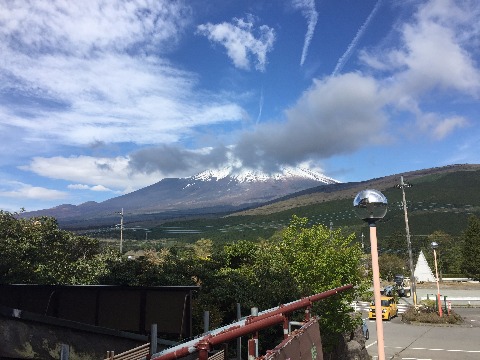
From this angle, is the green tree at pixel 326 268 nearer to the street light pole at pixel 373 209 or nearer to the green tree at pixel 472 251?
the street light pole at pixel 373 209

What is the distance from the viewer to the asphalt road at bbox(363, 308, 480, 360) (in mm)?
23983

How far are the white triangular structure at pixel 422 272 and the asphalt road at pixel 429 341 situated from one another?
4090 cm

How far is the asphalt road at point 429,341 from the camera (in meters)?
24.0

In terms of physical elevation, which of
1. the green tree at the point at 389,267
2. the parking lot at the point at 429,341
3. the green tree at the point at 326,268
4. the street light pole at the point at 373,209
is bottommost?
the parking lot at the point at 429,341

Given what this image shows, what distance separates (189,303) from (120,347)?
153 inches

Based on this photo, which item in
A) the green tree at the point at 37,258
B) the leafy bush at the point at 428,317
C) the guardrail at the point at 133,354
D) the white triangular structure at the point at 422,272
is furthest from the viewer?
the white triangular structure at the point at 422,272

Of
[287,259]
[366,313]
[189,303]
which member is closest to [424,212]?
[366,313]

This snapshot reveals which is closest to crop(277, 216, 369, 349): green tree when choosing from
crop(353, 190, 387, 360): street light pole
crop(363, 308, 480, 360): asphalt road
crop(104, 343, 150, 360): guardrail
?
crop(363, 308, 480, 360): asphalt road

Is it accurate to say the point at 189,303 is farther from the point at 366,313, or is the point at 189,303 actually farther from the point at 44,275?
the point at 366,313

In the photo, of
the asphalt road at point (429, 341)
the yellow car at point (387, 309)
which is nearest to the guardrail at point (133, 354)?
the asphalt road at point (429, 341)

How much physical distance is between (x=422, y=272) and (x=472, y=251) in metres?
9.82

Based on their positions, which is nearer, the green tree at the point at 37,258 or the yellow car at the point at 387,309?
the green tree at the point at 37,258

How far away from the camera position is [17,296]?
39.7 ft

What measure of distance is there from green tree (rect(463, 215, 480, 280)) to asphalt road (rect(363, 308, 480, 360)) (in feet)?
140
